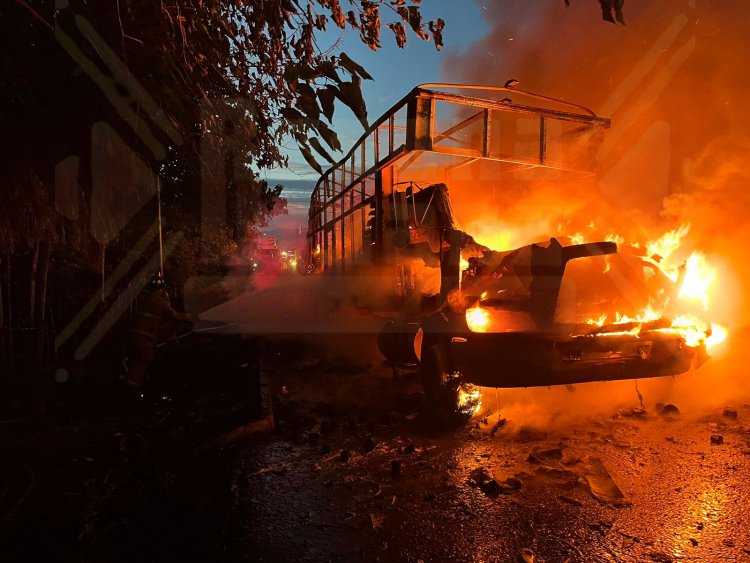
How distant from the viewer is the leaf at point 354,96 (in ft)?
7.65

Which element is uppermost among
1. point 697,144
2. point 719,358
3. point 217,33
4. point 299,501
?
point 697,144

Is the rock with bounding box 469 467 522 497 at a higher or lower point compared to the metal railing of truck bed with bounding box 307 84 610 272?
lower

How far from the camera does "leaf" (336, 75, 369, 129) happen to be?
2332 millimetres

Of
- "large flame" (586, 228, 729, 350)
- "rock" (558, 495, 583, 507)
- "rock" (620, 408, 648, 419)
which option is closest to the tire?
"large flame" (586, 228, 729, 350)

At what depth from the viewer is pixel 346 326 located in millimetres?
9555

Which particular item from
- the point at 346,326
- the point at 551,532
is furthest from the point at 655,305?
the point at 346,326

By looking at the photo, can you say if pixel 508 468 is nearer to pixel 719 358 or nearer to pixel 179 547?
pixel 179 547

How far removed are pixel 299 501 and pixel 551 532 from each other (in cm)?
170

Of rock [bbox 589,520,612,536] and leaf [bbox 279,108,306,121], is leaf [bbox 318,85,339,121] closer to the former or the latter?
leaf [bbox 279,108,306,121]

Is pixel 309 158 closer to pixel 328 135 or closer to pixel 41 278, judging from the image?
pixel 328 135

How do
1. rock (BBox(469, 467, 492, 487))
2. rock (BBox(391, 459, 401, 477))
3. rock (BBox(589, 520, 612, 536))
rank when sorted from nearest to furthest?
rock (BBox(589, 520, 612, 536)) → rock (BBox(469, 467, 492, 487)) → rock (BBox(391, 459, 401, 477))

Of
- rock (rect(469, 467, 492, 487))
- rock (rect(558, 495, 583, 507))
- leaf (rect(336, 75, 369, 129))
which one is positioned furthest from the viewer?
rock (rect(469, 467, 492, 487))

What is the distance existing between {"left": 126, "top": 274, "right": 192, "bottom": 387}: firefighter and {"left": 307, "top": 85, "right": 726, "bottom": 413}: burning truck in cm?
281

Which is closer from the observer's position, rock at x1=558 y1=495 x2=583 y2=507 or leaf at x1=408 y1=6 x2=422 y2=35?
leaf at x1=408 y1=6 x2=422 y2=35
